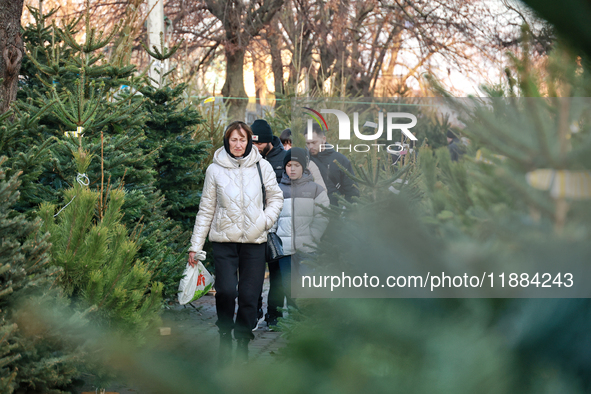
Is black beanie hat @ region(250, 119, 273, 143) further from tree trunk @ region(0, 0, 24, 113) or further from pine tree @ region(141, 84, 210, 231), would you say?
tree trunk @ region(0, 0, 24, 113)

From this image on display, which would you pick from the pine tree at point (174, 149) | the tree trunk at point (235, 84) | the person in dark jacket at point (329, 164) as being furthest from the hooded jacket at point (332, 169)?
the tree trunk at point (235, 84)

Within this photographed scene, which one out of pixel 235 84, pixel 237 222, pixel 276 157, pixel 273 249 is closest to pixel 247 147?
pixel 237 222

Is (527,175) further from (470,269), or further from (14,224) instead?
(14,224)

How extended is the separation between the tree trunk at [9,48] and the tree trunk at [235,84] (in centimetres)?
1049

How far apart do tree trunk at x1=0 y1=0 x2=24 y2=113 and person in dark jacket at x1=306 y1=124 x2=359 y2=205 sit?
3.28 meters

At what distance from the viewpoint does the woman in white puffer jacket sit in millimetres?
4410

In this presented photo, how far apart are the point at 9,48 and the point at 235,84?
11612 mm

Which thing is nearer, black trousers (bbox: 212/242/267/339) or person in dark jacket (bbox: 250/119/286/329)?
black trousers (bbox: 212/242/267/339)

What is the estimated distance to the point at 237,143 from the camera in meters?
4.56

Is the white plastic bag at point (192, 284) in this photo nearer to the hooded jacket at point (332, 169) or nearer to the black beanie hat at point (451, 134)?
the hooded jacket at point (332, 169)

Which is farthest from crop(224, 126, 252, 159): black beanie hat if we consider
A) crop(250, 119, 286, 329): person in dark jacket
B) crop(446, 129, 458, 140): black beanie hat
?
crop(446, 129, 458, 140): black beanie hat

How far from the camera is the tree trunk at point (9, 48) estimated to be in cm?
449

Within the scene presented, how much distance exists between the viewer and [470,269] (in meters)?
0.44

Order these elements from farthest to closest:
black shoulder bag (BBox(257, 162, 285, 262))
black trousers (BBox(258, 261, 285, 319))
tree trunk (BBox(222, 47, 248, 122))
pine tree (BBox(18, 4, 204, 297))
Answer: tree trunk (BBox(222, 47, 248, 122)), black trousers (BBox(258, 261, 285, 319)), black shoulder bag (BBox(257, 162, 285, 262)), pine tree (BBox(18, 4, 204, 297))
